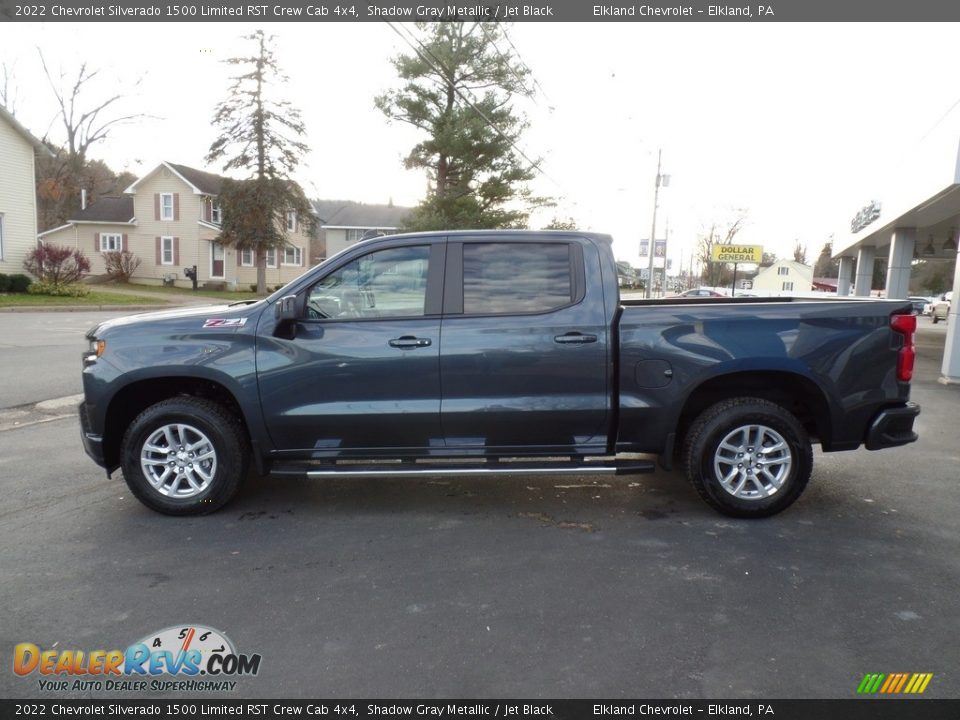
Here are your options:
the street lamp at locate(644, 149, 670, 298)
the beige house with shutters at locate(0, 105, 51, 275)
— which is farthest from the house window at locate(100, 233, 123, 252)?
the street lamp at locate(644, 149, 670, 298)

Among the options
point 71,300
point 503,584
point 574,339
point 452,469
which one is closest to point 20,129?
point 71,300

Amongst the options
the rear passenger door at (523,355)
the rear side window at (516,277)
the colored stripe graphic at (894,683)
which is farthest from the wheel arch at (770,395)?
the colored stripe graphic at (894,683)

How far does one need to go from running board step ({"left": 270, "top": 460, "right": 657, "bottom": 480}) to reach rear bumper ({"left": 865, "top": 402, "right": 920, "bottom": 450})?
1621mm

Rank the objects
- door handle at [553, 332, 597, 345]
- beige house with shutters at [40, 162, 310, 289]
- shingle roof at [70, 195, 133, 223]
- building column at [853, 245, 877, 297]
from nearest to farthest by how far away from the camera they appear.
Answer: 1. door handle at [553, 332, 597, 345]
2. building column at [853, 245, 877, 297]
3. beige house with shutters at [40, 162, 310, 289]
4. shingle roof at [70, 195, 133, 223]

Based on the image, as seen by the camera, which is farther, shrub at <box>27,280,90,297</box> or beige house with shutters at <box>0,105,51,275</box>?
beige house with shutters at <box>0,105,51,275</box>

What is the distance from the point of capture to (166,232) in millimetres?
40188

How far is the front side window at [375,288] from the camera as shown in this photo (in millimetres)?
4645

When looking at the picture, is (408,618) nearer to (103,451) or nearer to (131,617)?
(131,617)

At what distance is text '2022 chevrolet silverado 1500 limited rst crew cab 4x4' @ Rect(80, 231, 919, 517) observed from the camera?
452 cm

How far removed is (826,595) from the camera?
3.58 m

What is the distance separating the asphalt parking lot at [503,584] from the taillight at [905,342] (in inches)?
42.3

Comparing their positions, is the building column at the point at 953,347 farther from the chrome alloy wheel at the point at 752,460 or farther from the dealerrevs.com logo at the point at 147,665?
the dealerrevs.com logo at the point at 147,665

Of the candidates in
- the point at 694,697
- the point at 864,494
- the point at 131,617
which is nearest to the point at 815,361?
the point at 864,494
